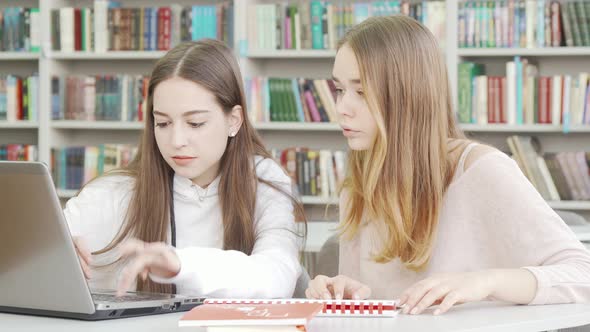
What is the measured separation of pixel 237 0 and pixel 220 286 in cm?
285

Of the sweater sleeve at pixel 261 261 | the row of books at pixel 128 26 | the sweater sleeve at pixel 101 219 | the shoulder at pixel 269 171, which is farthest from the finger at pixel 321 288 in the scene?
the row of books at pixel 128 26

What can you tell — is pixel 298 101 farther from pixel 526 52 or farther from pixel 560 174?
pixel 560 174

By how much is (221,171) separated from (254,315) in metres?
0.79

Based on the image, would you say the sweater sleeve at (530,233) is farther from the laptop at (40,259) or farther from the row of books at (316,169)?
the row of books at (316,169)

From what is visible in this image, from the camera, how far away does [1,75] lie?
4.64 meters

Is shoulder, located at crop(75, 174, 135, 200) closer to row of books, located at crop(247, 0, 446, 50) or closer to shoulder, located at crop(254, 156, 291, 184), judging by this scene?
shoulder, located at crop(254, 156, 291, 184)

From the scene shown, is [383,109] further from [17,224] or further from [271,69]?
[271,69]

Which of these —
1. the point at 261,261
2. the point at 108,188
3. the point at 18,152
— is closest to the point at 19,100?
the point at 18,152

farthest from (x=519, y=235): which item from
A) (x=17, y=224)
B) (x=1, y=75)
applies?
(x=1, y=75)

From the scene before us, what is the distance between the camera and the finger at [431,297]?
123cm

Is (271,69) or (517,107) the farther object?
(271,69)

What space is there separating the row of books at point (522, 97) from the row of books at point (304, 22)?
0.48 meters

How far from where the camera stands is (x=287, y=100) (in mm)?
4188

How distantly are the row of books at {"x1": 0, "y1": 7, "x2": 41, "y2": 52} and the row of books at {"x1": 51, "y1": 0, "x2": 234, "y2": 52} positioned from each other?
90 mm
